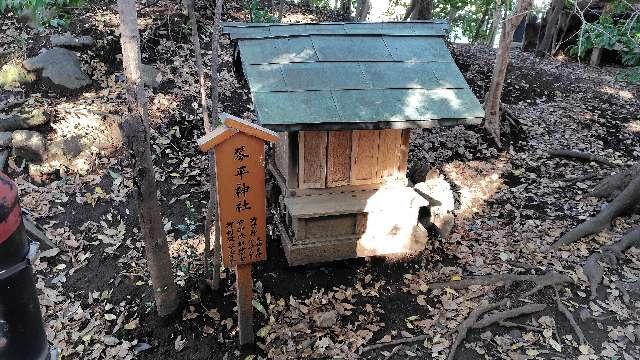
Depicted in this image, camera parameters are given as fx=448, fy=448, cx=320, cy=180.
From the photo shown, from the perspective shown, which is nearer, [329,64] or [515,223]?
[329,64]

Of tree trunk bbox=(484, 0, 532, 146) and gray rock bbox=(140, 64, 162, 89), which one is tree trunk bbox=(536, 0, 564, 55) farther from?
gray rock bbox=(140, 64, 162, 89)

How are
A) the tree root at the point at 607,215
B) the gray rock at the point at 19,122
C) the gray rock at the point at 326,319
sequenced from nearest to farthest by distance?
the gray rock at the point at 326,319 → the tree root at the point at 607,215 → the gray rock at the point at 19,122

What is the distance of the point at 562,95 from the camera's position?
13453mm

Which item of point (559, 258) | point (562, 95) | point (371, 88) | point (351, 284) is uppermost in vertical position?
point (371, 88)

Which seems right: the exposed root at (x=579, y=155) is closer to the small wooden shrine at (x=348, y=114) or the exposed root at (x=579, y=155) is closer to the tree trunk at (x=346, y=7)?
the small wooden shrine at (x=348, y=114)

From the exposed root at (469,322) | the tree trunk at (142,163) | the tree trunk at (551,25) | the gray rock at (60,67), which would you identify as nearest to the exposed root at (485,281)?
the exposed root at (469,322)

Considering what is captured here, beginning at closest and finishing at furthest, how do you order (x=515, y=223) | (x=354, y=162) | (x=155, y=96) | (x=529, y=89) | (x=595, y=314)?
(x=595, y=314) < (x=354, y=162) < (x=515, y=223) < (x=155, y=96) < (x=529, y=89)

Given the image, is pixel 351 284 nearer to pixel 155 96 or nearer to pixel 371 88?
pixel 371 88

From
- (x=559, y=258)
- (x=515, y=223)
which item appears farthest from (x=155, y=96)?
(x=559, y=258)

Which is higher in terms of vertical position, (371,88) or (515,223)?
(371,88)

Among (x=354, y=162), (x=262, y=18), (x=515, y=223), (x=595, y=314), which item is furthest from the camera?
(x=262, y=18)

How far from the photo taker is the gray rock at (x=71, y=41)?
417 inches

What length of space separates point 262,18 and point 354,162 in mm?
7861

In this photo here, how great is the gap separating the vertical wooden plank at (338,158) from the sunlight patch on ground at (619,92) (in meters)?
11.2
